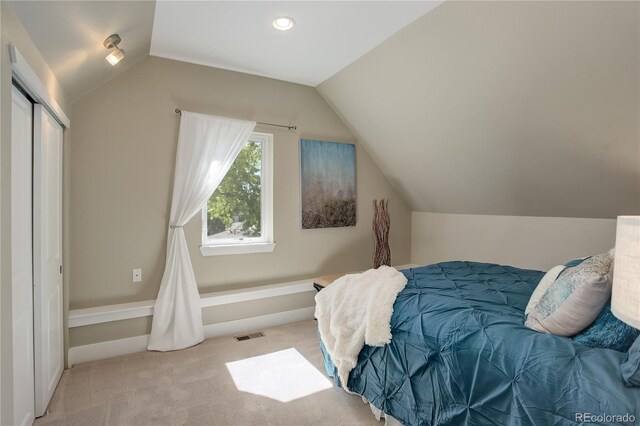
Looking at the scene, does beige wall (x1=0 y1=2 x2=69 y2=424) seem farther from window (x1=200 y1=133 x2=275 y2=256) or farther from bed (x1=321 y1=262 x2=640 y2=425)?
window (x1=200 y1=133 x2=275 y2=256)

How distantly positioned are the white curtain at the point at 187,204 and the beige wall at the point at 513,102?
1.36 meters

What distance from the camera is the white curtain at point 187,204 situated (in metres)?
3.09

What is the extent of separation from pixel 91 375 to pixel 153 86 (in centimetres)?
241

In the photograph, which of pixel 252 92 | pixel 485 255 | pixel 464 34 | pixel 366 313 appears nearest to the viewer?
pixel 366 313

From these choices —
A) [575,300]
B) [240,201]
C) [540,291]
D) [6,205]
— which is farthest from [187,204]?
[575,300]

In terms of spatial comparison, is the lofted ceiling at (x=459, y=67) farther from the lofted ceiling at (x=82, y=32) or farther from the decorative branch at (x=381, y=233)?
the decorative branch at (x=381, y=233)

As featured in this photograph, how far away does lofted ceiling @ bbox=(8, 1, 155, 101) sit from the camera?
1.60 meters

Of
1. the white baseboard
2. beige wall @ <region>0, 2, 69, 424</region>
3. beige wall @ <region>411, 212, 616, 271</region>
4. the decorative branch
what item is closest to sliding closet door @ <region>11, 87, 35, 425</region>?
beige wall @ <region>0, 2, 69, 424</region>

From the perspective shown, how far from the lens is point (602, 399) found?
1.19 metres

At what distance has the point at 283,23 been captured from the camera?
2.63 m

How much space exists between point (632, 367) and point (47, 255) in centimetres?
294

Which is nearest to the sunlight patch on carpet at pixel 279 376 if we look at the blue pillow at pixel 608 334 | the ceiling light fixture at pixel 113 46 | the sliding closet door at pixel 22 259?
the sliding closet door at pixel 22 259

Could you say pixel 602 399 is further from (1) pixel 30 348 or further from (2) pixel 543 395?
(1) pixel 30 348

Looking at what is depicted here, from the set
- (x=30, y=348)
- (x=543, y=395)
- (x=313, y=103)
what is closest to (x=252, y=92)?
(x=313, y=103)
